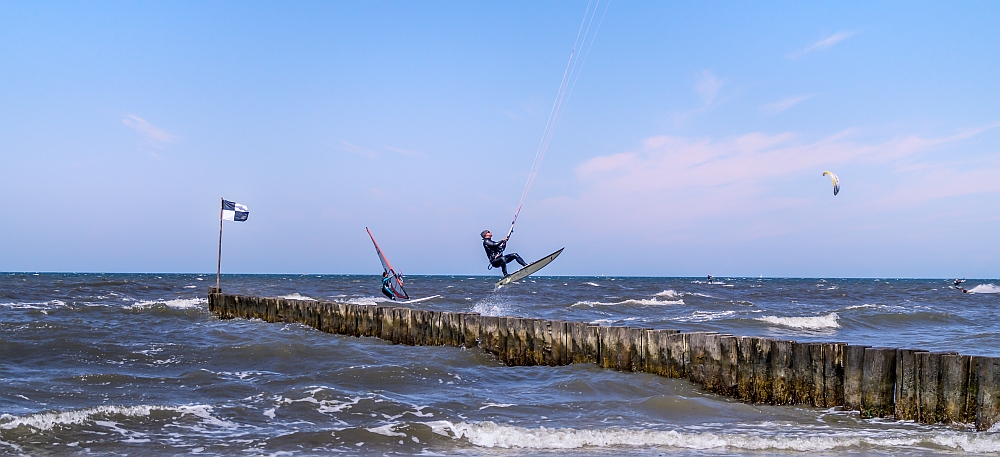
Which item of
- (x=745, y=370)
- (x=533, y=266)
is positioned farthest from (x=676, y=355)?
(x=533, y=266)

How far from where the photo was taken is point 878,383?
9.17 metres

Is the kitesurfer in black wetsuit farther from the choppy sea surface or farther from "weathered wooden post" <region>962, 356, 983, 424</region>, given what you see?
"weathered wooden post" <region>962, 356, 983, 424</region>

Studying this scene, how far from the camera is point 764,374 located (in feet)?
33.5

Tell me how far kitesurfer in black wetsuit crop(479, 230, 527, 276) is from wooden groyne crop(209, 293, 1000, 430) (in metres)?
3.83

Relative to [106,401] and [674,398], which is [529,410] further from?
[106,401]

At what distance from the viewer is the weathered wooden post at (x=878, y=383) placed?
910cm

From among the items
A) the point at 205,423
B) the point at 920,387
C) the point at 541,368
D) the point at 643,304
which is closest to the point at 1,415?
the point at 205,423

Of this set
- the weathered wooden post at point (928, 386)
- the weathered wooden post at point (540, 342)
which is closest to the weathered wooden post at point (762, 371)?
the weathered wooden post at point (928, 386)

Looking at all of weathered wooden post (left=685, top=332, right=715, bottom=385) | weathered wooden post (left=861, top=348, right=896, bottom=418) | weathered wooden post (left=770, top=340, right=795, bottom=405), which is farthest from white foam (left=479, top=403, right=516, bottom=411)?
weathered wooden post (left=861, top=348, right=896, bottom=418)

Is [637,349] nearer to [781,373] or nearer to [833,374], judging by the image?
[781,373]

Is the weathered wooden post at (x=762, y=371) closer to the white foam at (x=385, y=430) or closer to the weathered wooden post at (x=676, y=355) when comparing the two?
the weathered wooden post at (x=676, y=355)

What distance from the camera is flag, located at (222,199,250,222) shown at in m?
24.7

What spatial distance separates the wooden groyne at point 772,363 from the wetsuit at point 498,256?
3.83 metres

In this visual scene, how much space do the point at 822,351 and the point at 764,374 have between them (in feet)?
2.73
